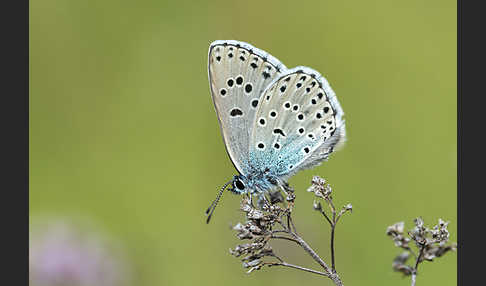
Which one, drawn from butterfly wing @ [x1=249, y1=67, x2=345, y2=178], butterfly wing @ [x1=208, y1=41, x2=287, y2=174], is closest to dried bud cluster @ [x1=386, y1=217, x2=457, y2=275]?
butterfly wing @ [x1=249, y1=67, x2=345, y2=178]

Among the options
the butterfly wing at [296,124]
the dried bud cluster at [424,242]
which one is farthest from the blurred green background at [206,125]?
the dried bud cluster at [424,242]

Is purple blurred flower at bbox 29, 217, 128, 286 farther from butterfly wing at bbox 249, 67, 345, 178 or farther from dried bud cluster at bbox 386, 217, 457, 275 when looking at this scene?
dried bud cluster at bbox 386, 217, 457, 275

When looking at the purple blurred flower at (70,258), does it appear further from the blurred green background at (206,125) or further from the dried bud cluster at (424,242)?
the dried bud cluster at (424,242)

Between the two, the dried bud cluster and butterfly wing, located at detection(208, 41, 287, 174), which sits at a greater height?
butterfly wing, located at detection(208, 41, 287, 174)

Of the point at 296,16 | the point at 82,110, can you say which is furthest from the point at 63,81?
the point at 296,16

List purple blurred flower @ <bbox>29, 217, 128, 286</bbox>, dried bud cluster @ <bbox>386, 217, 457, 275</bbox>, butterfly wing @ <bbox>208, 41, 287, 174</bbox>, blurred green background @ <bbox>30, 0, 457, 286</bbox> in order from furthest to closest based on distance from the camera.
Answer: blurred green background @ <bbox>30, 0, 457, 286</bbox> < purple blurred flower @ <bbox>29, 217, 128, 286</bbox> < butterfly wing @ <bbox>208, 41, 287, 174</bbox> < dried bud cluster @ <bbox>386, 217, 457, 275</bbox>

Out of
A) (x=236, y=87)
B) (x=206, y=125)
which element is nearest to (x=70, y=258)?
(x=236, y=87)

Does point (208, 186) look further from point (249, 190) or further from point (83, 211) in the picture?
point (249, 190)

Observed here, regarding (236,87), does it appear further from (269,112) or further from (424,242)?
(424,242)
